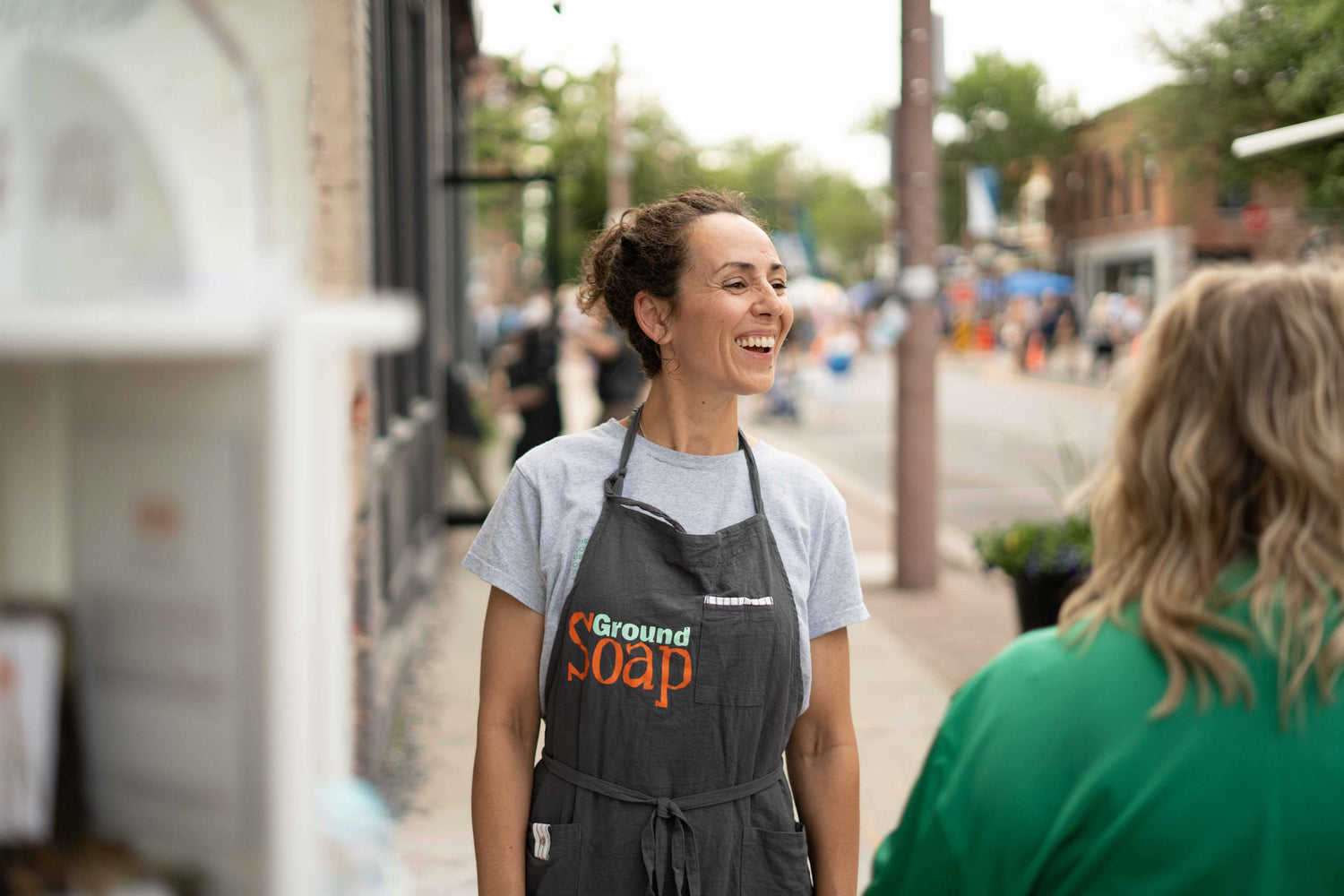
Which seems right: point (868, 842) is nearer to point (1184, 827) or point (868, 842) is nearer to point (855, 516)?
point (1184, 827)

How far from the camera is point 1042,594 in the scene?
5609 mm

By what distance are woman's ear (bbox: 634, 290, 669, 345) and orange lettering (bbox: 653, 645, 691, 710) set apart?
23.8 inches

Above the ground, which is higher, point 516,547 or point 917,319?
point 917,319

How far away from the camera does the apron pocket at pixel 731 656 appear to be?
7.00 ft

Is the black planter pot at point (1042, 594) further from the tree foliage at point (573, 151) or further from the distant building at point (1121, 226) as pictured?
the distant building at point (1121, 226)

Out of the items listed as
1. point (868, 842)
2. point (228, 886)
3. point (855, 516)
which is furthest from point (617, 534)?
point (855, 516)

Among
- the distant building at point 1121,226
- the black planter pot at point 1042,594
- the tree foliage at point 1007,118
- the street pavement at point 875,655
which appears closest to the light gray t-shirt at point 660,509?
the street pavement at point 875,655

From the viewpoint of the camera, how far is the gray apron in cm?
213

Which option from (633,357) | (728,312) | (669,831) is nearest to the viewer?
(669,831)

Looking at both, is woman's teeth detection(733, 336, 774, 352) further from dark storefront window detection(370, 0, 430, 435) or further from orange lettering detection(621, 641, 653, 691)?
dark storefront window detection(370, 0, 430, 435)

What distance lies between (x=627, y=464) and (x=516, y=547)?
0.79ft

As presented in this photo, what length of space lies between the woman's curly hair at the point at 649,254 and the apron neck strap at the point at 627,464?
0.16 metres

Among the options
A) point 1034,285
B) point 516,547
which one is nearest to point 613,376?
point 516,547

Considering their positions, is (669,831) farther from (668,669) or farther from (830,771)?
(830,771)
